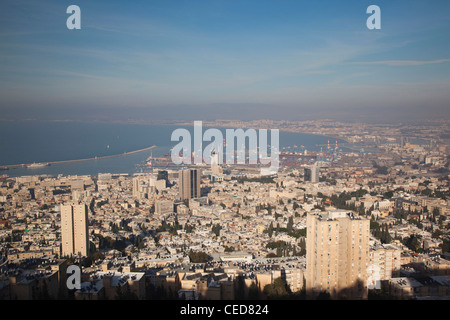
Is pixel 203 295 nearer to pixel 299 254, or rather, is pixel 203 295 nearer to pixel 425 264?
pixel 299 254

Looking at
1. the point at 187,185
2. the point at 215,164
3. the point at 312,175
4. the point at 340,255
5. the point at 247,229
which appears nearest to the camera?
the point at 340,255

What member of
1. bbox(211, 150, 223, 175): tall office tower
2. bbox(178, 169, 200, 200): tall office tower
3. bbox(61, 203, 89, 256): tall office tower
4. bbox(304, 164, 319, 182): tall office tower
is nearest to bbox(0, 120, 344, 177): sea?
bbox(211, 150, 223, 175): tall office tower

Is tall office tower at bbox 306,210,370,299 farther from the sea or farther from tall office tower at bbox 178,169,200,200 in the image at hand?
the sea

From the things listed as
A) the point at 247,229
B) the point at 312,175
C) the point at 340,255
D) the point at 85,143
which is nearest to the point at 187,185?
the point at 247,229

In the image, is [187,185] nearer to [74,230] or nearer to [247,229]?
[247,229]

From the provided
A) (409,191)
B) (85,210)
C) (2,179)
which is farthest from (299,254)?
(2,179)

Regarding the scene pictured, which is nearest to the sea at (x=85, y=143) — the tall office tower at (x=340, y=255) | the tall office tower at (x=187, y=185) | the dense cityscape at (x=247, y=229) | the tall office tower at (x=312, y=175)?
the dense cityscape at (x=247, y=229)

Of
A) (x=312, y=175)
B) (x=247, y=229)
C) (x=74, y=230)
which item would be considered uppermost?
(x=312, y=175)

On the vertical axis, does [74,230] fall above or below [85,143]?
below
